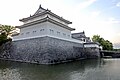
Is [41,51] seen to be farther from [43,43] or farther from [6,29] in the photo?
[6,29]

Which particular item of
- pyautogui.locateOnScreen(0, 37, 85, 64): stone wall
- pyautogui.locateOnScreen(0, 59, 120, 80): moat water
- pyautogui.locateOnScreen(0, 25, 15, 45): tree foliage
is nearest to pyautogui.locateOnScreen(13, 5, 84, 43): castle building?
pyautogui.locateOnScreen(0, 37, 85, 64): stone wall

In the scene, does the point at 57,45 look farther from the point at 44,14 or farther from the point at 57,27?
the point at 44,14

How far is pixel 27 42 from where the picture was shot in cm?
1859

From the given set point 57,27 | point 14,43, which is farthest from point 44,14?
point 14,43

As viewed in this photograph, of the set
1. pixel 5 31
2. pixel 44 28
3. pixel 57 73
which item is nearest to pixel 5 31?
pixel 5 31

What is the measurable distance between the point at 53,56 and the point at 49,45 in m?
1.47

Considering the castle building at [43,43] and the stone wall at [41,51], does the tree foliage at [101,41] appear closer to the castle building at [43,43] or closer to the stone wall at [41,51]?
the castle building at [43,43]

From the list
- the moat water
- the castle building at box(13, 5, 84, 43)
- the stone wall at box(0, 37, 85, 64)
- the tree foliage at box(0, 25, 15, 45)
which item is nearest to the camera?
the moat water

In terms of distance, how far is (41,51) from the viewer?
628 inches

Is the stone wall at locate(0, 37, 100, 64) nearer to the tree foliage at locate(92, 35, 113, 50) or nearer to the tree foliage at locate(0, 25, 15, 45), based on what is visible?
the tree foliage at locate(0, 25, 15, 45)

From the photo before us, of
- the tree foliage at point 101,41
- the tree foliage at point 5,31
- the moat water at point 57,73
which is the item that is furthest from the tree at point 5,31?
the tree foliage at point 101,41

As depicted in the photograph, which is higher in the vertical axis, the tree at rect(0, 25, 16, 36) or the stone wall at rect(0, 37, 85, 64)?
the tree at rect(0, 25, 16, 36)

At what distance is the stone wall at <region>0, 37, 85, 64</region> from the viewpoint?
51.5 ft

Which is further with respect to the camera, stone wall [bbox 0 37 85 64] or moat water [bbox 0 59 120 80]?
stone wall [bbox 0 37 85 64]
